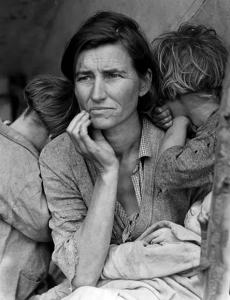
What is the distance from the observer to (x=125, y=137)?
3.11m

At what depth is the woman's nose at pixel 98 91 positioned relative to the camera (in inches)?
114

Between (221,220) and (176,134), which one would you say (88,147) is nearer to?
(176,134)

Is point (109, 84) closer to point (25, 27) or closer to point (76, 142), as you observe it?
point (76, 142)

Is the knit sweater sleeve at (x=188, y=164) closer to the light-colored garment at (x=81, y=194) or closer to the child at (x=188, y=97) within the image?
the child at (x=188, y=97)

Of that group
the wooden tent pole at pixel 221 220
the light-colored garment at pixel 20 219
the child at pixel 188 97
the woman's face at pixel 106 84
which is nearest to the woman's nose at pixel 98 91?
the woman's face at pixel 106 84

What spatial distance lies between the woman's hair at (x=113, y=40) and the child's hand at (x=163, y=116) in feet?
0.19

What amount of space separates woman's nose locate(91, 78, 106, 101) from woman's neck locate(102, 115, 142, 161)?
21cm

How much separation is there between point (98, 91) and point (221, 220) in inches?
36.6

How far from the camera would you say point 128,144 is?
3.15 metres

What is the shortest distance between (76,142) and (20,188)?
0.42 metres

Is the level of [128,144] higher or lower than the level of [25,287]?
higher

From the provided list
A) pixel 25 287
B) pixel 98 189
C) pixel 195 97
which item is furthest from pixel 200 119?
pixel 25 287

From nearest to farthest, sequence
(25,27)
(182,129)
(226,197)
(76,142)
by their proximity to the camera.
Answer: (226,197)
(76,142)
(182,129)
(25,27)

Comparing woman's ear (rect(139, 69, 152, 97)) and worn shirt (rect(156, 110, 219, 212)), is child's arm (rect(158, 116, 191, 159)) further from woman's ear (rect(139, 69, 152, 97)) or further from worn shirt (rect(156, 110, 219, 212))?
woman's ear (rect(139, 69, 152, 97))
